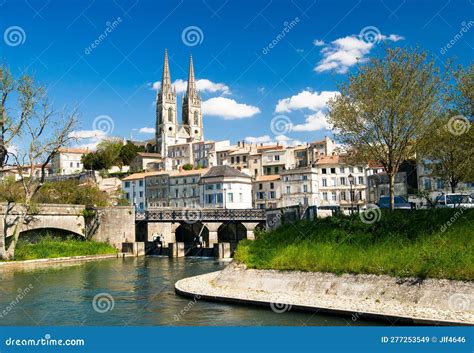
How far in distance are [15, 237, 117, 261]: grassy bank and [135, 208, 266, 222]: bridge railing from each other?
8173 mm

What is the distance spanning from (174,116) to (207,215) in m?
129

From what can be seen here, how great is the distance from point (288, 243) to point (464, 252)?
31.0ft

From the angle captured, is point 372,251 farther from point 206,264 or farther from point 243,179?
point 243,179

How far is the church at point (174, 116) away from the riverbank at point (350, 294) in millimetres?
136781

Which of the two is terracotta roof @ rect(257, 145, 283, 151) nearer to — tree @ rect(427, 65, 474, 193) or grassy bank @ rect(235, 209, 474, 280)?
tree @ rect(427, 65, 474, 193)

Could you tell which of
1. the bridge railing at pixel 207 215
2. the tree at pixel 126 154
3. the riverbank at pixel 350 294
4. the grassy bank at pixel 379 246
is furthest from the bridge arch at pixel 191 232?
the tree at pixel 126 154

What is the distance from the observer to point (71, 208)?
A: 55.6 m

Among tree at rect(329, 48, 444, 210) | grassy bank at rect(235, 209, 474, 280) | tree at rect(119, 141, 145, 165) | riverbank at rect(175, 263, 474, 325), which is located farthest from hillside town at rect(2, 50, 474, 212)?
riverbank at rect(175, 263, 474, 325)

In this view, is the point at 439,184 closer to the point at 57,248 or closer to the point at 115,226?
the point at 115,226

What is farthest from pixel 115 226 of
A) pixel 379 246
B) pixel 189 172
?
pixel 189 172

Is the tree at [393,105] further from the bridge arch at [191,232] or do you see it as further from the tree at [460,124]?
the bridge arch at [191,232]

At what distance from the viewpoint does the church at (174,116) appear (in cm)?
17288

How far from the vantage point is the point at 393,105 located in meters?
32.9

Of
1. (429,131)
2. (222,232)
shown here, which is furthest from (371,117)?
(222,232)
